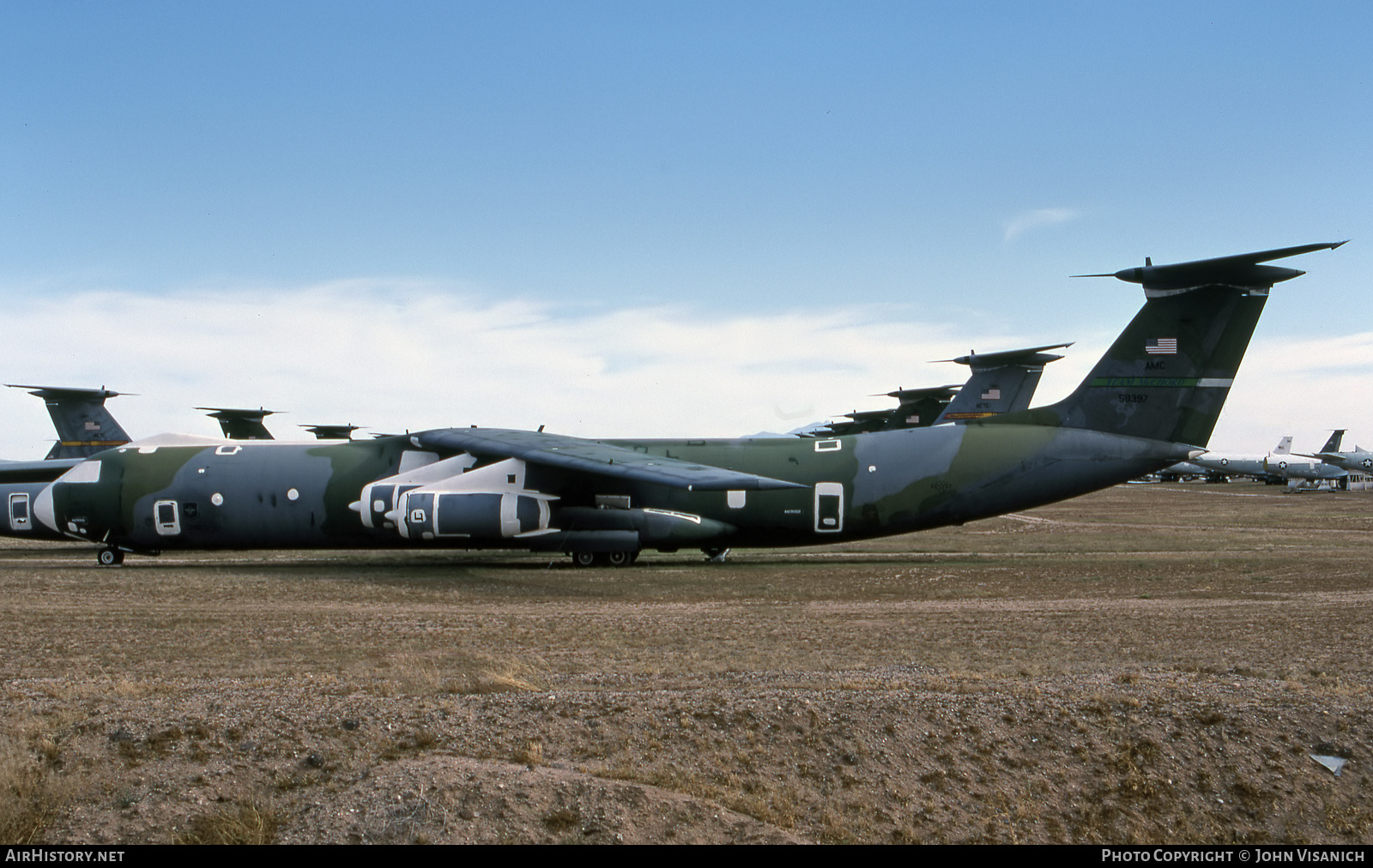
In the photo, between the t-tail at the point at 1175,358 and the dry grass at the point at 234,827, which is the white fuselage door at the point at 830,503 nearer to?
the t-tail at the point at 1175,358

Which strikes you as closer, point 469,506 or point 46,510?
point 469,506

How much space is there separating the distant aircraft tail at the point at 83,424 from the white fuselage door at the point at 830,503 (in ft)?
83.3

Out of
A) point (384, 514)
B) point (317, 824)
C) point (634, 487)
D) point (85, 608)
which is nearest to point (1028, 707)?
point (317, 824)

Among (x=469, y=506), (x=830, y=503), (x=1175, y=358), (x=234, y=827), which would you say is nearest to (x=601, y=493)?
(x=469, y=506)

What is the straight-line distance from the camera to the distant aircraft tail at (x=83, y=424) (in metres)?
34.2

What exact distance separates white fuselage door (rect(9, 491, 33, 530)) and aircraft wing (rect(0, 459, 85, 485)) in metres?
1.79

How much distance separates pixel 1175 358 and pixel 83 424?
1317 inches

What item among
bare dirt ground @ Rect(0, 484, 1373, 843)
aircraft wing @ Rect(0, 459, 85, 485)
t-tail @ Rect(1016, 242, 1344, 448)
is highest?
t-tail @ Rect(1016, 242, 1344, 448)

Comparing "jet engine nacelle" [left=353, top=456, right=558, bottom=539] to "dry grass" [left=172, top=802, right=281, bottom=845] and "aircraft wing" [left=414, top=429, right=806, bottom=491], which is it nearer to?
"aircraft wing" [left=414, top=429, right=806, bottom=491]

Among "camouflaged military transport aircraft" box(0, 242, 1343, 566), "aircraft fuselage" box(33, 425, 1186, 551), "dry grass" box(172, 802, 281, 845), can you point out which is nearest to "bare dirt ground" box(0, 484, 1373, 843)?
"dry grass" box(172, 802, 281, 845)

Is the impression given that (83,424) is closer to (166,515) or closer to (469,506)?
(166,515)

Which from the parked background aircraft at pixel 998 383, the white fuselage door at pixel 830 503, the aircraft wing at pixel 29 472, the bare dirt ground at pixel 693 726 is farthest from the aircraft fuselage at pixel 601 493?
the parked background aircraft at pixel 998 383

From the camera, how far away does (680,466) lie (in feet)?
63.8

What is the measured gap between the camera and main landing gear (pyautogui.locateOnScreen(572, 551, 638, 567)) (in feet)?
71.6
